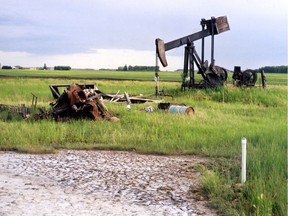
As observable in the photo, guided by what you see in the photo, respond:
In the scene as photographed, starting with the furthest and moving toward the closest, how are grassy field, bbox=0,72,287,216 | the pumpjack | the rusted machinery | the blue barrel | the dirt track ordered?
the rusted machinery → the pumpjack → the blue barrel → grassy field, bbox=0,72,287,216 → the dirt track

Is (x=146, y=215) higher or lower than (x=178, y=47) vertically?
lower

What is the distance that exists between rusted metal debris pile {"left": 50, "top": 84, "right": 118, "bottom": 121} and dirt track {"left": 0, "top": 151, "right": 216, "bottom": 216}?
3467mm

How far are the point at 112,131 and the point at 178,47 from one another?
10578 millimetres

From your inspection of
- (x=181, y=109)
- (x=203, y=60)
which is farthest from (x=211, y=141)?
(x=203, y=60)

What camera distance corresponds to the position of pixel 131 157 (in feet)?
29.1

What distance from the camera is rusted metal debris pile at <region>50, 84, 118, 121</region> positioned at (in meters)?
12.6

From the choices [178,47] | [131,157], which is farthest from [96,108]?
[178,47]

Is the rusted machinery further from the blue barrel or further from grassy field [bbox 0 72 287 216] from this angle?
the blue barrel

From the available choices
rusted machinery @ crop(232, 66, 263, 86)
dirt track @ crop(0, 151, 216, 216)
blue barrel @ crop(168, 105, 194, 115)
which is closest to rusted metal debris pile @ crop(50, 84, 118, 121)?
blue barrel @ crop(168, 105, 194, 115)

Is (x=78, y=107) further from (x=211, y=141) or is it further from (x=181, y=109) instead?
(x=211, y=141)

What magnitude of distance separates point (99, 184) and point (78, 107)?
6.16 metres

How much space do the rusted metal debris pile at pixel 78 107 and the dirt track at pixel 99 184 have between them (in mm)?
3467

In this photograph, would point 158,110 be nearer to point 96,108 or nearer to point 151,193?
point 96,108

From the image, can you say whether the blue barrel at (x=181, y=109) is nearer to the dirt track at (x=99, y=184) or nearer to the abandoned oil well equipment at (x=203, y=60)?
the dirt track at (x=99, y=184)
